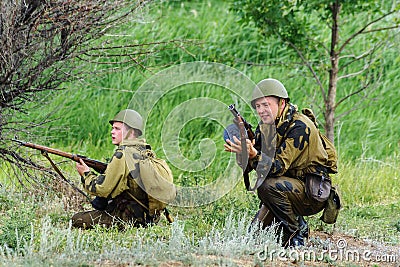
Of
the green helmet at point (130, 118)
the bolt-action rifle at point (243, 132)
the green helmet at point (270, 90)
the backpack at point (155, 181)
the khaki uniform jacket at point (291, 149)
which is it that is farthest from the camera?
the green helmet at point (130, 118)

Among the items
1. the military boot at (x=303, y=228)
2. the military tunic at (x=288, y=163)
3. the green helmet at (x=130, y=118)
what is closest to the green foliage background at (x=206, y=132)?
the military tunic at (x=288, y=163)

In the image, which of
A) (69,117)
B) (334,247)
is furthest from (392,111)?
(334,247)

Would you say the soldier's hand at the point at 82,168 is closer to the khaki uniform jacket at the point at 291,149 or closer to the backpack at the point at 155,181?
the backpack at the point at 155,181

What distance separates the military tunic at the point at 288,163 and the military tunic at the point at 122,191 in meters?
0.99

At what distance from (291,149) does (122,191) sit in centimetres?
146

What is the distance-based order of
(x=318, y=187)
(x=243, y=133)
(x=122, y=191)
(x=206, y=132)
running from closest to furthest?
(x=243, y=133) < (x=318, y=187) < (x=122, y=191) < (x=206, y=132)

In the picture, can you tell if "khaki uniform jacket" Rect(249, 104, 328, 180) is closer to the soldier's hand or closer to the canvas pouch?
the canvas pouch

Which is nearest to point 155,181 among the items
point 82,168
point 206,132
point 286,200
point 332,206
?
point 82,168

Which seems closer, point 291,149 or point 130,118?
point 291,149

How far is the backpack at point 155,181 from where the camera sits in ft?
19.7

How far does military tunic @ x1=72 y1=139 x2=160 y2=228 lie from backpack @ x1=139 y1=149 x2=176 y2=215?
0.16 feet

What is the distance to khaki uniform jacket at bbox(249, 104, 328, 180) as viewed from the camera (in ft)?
18.9

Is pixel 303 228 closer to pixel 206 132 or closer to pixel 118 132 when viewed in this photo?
pixel 118 132

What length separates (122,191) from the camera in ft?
19.9
